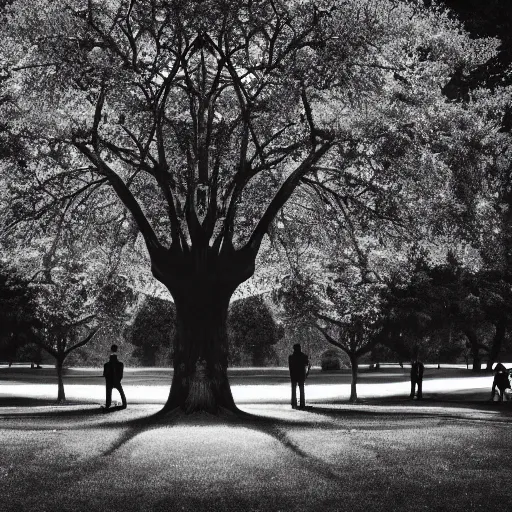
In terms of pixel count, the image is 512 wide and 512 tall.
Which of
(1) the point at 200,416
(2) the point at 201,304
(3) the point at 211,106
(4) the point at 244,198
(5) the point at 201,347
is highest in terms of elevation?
(3) the point at 211,106

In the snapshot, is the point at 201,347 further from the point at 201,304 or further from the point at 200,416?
the point at 200,416

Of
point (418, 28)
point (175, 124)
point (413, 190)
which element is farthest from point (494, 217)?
point (175, 124)

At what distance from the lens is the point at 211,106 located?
21.3 meters

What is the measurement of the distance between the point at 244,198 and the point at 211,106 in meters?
4.35

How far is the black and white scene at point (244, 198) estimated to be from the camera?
10.1 m

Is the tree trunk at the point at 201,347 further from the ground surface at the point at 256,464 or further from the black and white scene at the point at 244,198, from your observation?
the ground surface at the point at 256,464

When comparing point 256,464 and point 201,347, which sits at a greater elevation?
point 201,347

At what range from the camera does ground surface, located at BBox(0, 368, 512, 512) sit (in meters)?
8.47

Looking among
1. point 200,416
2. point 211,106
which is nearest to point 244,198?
point 211,106

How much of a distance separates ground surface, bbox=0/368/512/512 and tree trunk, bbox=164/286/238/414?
1.58m

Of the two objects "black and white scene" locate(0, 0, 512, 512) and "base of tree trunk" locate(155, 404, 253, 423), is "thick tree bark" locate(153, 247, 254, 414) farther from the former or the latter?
"base of tree trunk" locate(155, 404, 253, 423)

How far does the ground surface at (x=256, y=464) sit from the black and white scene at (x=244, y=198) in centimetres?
6

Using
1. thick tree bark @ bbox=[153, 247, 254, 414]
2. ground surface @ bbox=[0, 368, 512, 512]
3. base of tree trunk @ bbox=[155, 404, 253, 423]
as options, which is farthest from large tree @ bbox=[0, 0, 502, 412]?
ground surface @ bbox=[0, 368, 512, 512]

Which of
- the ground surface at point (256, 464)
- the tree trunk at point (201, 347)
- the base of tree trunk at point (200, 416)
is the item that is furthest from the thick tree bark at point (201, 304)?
the ground surface at point (256, 464)
